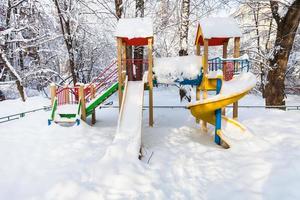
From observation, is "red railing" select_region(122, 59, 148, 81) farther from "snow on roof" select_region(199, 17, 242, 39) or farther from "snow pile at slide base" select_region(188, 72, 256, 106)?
"snow pile at slide base" select_region(188, 72, 256, 106)

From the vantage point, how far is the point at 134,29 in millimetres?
9016

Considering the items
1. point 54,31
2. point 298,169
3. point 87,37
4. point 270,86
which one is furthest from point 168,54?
point 298,169

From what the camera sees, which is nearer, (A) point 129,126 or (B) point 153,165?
(B) point 153,165

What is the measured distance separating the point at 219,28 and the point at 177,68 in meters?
1.83

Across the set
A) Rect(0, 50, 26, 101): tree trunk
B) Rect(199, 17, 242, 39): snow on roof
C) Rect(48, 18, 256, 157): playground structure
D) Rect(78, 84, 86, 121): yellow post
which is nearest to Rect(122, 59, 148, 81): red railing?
Rect(48, 18, 256, 157): playground structure

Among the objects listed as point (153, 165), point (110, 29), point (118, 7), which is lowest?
point (153, 165)

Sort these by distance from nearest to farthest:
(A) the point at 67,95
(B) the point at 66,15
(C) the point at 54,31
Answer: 1. (A) the point at 67,95
2. (B) the point at 66,15
3. (C) the point at 54,31

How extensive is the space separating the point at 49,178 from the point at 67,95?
5.58 meters

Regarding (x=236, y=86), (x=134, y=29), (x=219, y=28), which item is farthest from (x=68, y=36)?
(x=236, y=86)

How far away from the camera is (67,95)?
10.4 m

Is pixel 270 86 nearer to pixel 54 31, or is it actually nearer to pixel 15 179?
pixel 15 179

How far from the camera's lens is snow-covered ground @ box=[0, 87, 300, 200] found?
475 centimetres

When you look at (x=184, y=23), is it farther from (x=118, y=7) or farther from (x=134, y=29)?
(x=134, y=29)

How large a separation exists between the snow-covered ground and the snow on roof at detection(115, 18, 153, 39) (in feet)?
10.6
